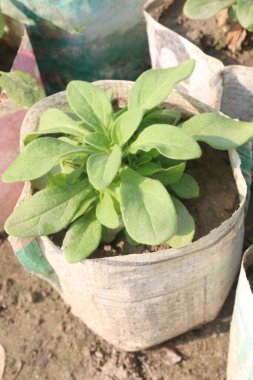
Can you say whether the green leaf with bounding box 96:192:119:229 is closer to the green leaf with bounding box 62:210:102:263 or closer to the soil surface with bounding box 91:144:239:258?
the green leaf with bounding box 62:210:102:263

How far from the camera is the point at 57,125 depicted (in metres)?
1.40

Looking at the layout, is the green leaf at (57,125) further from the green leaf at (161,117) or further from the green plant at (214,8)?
the green plant at (214,8)

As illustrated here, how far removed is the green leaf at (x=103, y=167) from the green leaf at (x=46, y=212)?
0.15 metres

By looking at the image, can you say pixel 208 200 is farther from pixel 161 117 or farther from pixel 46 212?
pixel 46 212

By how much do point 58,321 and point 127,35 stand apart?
108 centimetres

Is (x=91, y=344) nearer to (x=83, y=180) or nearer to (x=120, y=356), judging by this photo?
(x=120, y=356)


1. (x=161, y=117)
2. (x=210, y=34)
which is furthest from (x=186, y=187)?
(x=210, y=34)

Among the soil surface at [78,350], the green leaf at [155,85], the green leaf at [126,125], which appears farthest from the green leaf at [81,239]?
the soil surface at [78,350]

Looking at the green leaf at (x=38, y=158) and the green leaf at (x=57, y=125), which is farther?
the green leaf at (x=57, y=125)

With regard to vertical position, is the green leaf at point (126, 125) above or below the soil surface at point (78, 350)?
above

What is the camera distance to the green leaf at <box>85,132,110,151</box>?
50.1 inches

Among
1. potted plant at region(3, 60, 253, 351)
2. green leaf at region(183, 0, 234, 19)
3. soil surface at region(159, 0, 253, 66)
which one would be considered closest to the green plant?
green leaf at region(183, 0, 234, 19)

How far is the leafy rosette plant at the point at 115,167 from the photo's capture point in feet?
3.94

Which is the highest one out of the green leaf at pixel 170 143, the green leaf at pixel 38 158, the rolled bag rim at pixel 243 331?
the green leaf at pixel 38 158
